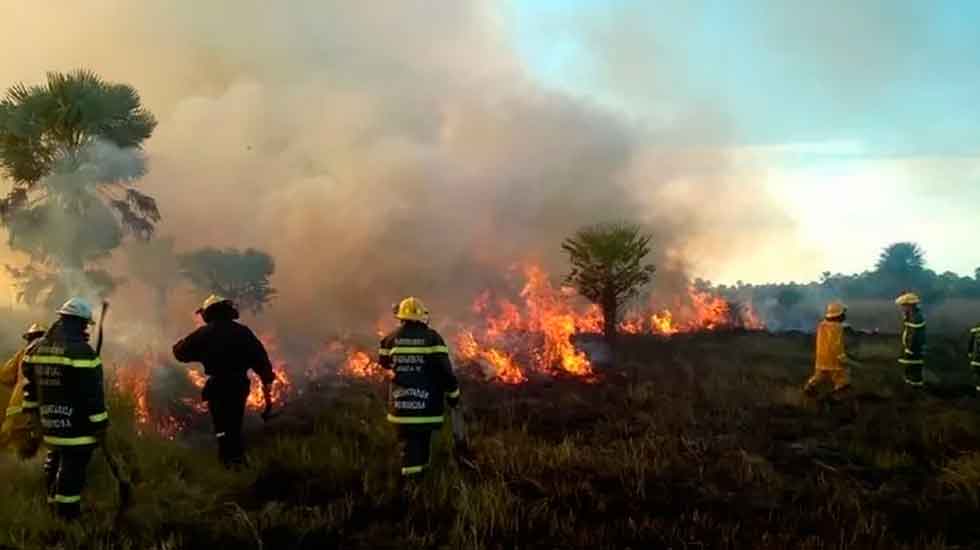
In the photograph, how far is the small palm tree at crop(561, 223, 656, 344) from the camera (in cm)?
2403

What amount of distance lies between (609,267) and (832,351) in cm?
1010

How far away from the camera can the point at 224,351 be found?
8875mm

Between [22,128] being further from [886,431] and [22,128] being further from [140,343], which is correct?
[886,431]

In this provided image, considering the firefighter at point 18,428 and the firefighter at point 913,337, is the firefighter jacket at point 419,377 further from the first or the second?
the firefighter at point 913,337

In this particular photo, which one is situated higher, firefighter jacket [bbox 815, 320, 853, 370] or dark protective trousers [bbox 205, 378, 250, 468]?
firefighter jacket [bbox 815, 320, 853, 370]

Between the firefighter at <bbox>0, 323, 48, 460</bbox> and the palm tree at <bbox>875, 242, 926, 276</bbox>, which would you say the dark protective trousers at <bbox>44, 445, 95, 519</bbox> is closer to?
the firefighter at <bbox>0, 323, 48, 460</bbox>

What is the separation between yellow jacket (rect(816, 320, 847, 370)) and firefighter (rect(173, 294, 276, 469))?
382 inches

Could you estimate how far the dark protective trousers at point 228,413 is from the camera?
8898 millimetres

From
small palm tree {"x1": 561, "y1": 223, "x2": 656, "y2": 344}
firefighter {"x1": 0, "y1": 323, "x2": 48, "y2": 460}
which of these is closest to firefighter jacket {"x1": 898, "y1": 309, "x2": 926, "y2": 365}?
small palm tree {"x1": 561, "y1": 223, "x2": 656, "y2": 344}

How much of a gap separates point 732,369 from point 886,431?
28.9 ft

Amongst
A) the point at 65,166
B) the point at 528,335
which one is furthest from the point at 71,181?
the point at 528,335

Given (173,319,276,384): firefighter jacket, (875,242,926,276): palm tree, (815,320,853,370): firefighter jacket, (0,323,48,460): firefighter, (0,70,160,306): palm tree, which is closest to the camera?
(0,323,48,460): firefighter

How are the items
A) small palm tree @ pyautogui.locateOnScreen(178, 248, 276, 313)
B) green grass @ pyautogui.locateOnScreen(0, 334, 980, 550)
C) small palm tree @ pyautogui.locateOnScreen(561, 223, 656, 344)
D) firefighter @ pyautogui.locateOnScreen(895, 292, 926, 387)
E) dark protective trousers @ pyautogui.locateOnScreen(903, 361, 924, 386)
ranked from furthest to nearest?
small palm tree @ pyautogui.locateOnScreen(178, 248, 276, 313) → small palm tree @ pyautogui.locateOnScreen(561, 223, 656, 344) → dark protective trousers @ pyautogui.locateOnScreen(903, 361, 924, 386) → firefighter @ pyautogui.locateOnScreen(895, 292, 926, 387) → green grass @ pyautogui.locateOnScreen(0, 334, 980, 550)

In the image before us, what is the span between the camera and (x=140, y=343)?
20.9 metres
